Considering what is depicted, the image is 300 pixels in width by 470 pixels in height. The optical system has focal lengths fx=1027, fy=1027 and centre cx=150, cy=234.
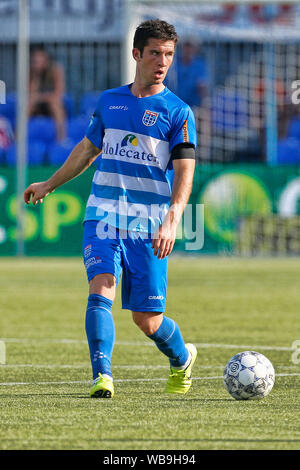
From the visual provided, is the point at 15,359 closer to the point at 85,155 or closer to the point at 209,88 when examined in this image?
the point at 85,155

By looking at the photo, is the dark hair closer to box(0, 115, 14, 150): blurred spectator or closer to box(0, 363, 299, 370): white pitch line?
box(0, 363, 299, 370): white pitch line

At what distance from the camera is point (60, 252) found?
2097 centimetres

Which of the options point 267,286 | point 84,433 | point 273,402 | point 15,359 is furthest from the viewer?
point 267,286

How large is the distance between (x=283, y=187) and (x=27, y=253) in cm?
537

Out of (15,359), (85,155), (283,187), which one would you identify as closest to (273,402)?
(85,155)

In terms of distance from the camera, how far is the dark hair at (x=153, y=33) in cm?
572

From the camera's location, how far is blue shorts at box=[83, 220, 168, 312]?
5719mm

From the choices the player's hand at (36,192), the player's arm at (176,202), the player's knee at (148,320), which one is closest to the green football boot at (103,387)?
the player's knee at (148,320)

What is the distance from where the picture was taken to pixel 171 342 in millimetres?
5980

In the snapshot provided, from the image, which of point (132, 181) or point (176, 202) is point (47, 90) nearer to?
point (132, 181)

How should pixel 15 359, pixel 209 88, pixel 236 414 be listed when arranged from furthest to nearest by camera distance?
pixel 209 88, pixel 15 359, pixel 236 414

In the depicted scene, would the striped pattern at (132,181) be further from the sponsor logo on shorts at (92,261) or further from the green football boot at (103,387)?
the green football boot at (103,387)

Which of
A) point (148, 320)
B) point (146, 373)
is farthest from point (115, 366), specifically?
point (148, 320)

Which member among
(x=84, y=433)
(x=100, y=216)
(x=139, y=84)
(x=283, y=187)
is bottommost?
(x=84, y=433)
